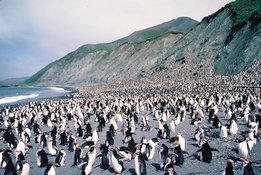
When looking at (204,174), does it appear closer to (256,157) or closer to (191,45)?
(256,157)

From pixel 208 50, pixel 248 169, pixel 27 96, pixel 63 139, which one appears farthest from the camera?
A: pixel 27 96

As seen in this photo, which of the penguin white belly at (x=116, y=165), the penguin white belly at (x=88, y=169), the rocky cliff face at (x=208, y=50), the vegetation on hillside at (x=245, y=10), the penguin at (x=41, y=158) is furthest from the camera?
the vegetation on hillside at (x=245, y=10)

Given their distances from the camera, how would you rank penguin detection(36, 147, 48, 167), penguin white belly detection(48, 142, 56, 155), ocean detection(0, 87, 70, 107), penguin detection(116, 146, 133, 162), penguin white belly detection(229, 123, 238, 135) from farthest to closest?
ocean detection(0, 87, 70, 107) → penguin white belly detection(229, 123, 238, 135) → penguin white belly detection(48, 142, 56, 155) → penguin detection(36, 147, 48, 167) → penguin detection(116, 146, 133, 162)

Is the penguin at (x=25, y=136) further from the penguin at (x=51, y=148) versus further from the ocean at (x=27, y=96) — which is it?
the ocean at (x=27, y=96)

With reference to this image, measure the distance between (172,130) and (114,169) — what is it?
803 cm

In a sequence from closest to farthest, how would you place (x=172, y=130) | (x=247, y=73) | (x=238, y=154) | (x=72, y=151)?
(x=238, y=154)
(x=72, y=151)
(x=172, y=130)
(x=247, y=73)

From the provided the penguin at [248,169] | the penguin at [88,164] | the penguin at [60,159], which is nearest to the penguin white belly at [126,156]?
the penguin at [88,164]

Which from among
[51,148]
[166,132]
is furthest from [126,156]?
[166,132]

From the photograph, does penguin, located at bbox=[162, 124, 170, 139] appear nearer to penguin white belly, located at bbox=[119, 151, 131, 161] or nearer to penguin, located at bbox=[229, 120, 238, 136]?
penguin, located at bbox=[229, 120, 238, 136]

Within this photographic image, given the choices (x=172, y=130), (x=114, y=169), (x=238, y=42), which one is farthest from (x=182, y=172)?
(x=238, y=42)

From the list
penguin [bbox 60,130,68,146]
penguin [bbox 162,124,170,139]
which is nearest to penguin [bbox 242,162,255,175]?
penguin [bbox 162,124,170,139]

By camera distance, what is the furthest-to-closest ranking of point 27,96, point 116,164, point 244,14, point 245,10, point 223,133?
point 27,96, point 245,10, point 244,14, point 223,133, point 116,164

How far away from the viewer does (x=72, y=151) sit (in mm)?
16359

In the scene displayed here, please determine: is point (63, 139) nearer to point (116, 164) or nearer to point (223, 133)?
point (116, 164)
